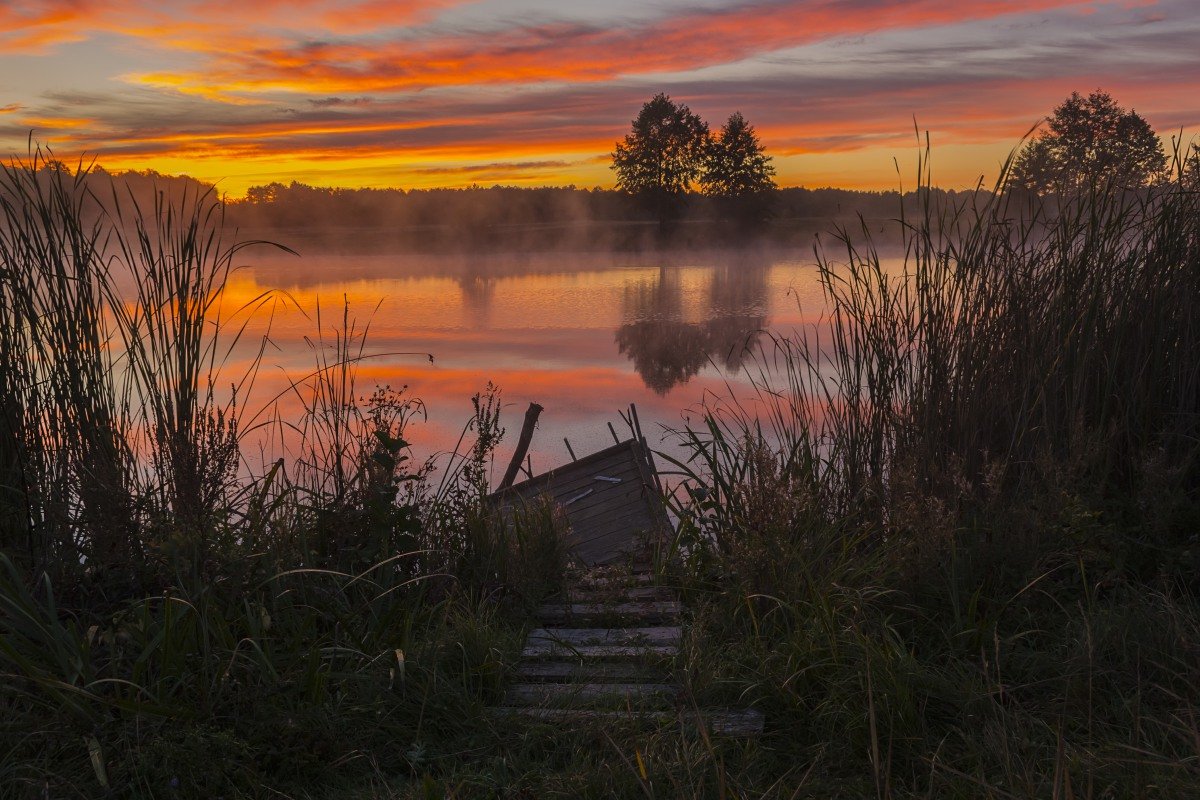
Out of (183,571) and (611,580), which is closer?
(183,571)

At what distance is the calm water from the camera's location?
14.8 meters

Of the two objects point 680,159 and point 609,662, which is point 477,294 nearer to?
point 680,159

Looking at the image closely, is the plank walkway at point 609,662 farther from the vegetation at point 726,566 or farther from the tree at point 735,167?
the tree at point 735,167

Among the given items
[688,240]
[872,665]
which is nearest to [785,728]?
[872,665]

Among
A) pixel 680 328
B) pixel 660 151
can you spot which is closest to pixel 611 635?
pixel 680 328

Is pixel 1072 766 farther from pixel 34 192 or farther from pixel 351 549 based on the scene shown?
pixel 34 192

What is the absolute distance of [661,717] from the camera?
259cm

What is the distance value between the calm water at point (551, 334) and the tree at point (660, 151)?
13.8 ft

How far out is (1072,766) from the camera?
2170 millimetres

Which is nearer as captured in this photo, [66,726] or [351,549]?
[66,726]

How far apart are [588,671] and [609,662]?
11 cm

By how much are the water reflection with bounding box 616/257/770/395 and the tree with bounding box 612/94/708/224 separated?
980 centimetres

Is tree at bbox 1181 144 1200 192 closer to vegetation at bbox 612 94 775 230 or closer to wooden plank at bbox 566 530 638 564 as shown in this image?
wooden plank at bbox 566 530 638 564

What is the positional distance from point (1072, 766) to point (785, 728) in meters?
0.73
